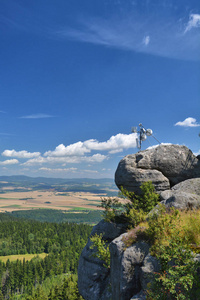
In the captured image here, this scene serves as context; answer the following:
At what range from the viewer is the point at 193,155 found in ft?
74.4

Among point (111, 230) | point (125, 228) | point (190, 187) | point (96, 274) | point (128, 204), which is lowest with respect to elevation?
point (96, 274)

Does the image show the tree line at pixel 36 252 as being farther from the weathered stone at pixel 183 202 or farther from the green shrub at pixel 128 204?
the weathered stone at pixel 183 202

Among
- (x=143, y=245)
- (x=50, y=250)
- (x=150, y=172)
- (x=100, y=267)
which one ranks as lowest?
(x=50, y=250)

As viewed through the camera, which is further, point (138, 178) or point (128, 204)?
point (138, 178)

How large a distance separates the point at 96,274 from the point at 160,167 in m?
12.2

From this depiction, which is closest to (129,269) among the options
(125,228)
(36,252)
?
(125,228)

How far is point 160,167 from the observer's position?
22.2 meters

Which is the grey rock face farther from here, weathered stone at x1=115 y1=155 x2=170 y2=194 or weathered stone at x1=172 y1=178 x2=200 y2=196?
weathered stone at x1=172 y1=178 x2=200 y2=196

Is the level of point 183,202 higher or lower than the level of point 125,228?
higher

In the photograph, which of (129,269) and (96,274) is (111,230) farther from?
(129,269)

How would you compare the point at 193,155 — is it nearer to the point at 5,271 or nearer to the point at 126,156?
the point at 126,156

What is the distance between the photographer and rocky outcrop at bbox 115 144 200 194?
21281 mm

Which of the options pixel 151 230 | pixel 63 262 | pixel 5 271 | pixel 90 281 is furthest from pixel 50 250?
pixel 151 230

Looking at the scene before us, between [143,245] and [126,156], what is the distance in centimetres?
Answer: 1245
